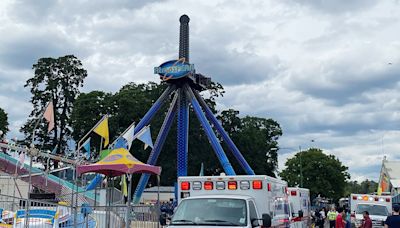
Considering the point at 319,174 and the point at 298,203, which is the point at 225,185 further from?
the point at 319,174

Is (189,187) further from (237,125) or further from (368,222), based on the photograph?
(237,125)

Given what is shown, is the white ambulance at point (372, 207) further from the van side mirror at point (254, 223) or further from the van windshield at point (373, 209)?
the van side mirror at point (254, 223)

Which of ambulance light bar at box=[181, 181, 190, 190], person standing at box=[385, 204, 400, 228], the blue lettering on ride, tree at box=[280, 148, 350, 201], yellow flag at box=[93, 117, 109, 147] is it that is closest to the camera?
person standing at box=[385, 204, 400, 228]

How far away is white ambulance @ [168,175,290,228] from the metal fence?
233 cm

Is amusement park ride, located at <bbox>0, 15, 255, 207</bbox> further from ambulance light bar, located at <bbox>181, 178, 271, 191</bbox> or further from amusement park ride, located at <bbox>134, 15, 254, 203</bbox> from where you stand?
ambulance light bar, located at <bbox>181, 178, 271, 191</bbox>

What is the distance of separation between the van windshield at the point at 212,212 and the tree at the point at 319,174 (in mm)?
78987

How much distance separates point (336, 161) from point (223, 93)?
3016 centimetres

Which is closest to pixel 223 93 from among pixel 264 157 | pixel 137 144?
pixel 264 157

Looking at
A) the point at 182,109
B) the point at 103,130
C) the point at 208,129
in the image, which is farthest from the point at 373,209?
the point at 182,109

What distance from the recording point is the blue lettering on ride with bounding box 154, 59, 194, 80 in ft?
168

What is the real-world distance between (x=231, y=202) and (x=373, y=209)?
663 inches

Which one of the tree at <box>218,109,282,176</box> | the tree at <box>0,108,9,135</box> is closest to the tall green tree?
the tree at <box>0,108,9,135</box>

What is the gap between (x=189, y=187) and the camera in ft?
44.3

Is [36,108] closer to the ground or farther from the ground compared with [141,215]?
farther from the ground
